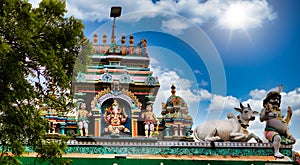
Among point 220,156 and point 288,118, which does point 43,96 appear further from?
point 288,118

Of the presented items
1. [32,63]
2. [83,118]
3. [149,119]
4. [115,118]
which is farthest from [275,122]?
[32,63]

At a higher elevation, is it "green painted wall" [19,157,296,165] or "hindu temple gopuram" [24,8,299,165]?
"hindu temple gopuram" [24,8,299,165]

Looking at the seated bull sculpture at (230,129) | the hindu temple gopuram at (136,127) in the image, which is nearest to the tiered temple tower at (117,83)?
the hindu temple gopuram at (136,127)

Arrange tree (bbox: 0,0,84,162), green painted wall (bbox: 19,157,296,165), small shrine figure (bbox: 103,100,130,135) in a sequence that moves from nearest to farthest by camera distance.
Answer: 1. tree (bbox: 0,0,84,162)
2. green painted wall (bbox: 19,157,296,165)
3. small shrine figure (bbox: 103,100,130,135)

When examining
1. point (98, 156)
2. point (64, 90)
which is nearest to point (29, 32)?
point (64, 90)

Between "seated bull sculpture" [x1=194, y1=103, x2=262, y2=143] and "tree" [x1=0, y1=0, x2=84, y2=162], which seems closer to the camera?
"tree" [x1=0, y1=0, x2=84, y2=162]

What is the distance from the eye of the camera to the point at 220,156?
38.0ft

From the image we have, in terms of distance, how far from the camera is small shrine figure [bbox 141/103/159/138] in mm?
12366

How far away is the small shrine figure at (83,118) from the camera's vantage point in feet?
38.8

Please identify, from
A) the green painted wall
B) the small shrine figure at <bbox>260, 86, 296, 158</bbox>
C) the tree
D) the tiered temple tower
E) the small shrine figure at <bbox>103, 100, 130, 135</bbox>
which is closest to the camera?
the tree

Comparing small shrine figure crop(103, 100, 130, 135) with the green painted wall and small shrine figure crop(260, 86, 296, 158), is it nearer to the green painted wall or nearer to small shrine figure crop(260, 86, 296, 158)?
the green painted wall

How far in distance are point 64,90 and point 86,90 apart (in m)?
4.39

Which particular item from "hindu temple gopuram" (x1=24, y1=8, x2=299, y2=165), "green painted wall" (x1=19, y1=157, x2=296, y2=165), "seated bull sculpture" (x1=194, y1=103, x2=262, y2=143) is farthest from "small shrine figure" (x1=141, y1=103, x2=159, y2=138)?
"seated bull sculpture" (x1=194, y1=103, x2=262, y2=143)

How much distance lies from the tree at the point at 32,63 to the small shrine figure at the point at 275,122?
6.22 m
